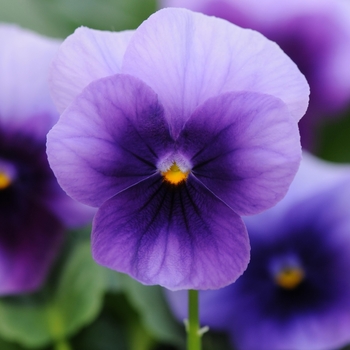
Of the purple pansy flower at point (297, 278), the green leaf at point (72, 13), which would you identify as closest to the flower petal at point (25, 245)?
the purple pansy flower at point (297, 278)

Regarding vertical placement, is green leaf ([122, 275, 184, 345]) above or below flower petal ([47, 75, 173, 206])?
below

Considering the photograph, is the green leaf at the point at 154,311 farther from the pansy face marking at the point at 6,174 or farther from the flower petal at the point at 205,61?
the flower petal at the point at 205,61

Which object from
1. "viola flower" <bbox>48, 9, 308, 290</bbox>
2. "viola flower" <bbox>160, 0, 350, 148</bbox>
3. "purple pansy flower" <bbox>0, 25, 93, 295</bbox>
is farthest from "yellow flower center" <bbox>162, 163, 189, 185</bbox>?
"viola flower" <bbox>160, 0, 350, 148</bbox>

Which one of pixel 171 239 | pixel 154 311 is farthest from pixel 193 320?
pixel 154 311

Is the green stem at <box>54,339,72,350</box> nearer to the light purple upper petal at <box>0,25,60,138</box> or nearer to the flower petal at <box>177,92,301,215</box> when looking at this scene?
the light purple upper petal at <box>0,25,60,138</box>

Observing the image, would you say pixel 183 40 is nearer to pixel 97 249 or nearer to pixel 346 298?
pixel 97 249

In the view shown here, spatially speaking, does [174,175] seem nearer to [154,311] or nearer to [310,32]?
[154,311]

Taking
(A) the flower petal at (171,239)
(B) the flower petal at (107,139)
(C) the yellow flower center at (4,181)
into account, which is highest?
(B) the flower petal at (107,139)
